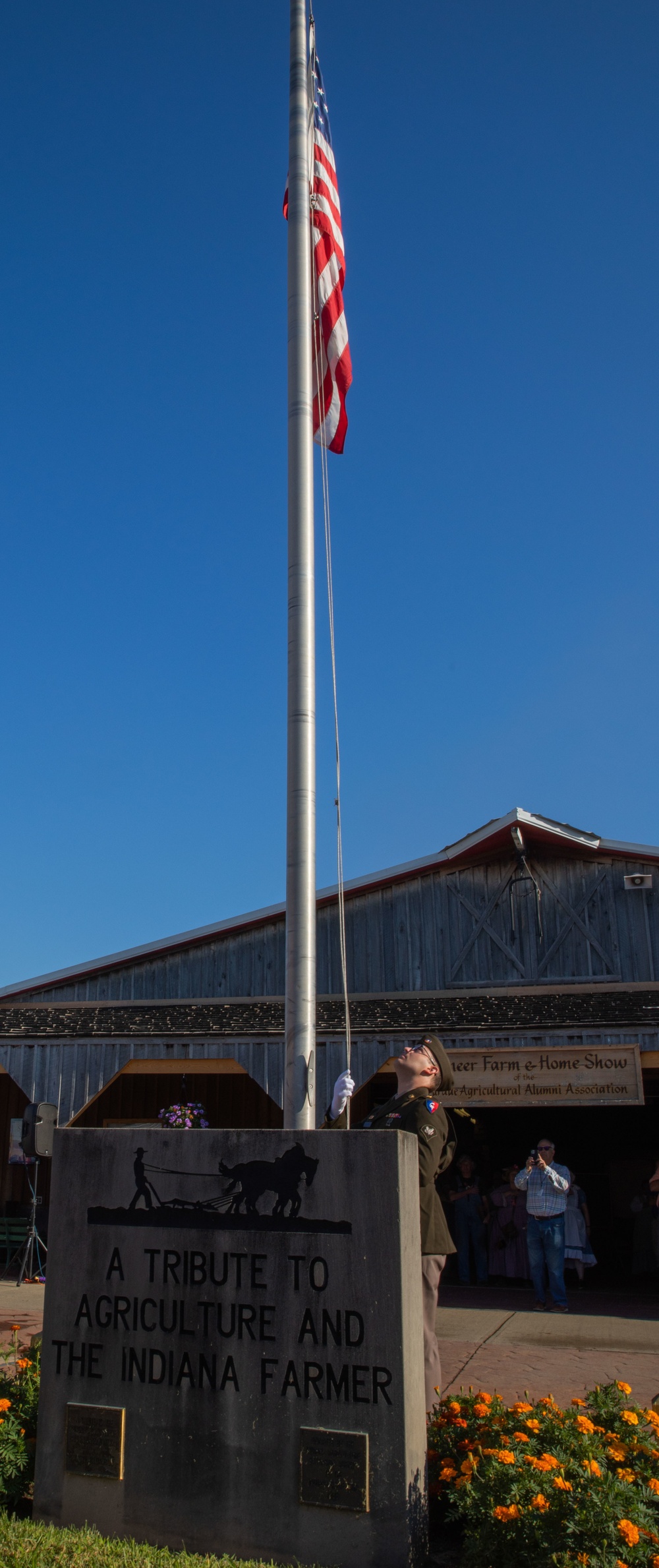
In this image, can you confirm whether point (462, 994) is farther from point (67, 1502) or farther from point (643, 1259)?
point (67, 1502)

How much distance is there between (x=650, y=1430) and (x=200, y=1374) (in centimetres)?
193

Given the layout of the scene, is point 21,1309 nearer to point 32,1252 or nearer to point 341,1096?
point 32,1252

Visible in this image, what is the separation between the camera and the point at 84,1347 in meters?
4.77

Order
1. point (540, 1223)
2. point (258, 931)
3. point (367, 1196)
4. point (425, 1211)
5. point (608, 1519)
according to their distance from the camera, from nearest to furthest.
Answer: point (608, 1519)
point (367, 1196)
point (425, 1211)
point (540, 1223)
point (258, 931)

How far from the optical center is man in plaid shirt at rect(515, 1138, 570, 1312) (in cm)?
1098

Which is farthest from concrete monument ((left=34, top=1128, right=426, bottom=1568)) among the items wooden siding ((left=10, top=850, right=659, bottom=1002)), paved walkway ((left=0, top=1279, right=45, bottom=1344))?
wooden siding ((left=10, top=850, right=659, bottom=1002))

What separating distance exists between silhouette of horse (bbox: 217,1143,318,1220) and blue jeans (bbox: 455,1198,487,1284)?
10221 mm

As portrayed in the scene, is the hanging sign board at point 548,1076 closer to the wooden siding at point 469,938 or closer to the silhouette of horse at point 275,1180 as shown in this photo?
the wooden siding at point 469,938

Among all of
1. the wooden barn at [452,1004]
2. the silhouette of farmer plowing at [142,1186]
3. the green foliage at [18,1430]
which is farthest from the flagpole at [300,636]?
the wooden barn at [452,1004]

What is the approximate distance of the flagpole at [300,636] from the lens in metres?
6.37

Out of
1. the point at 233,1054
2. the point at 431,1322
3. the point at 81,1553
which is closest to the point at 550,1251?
the point at 233,1054

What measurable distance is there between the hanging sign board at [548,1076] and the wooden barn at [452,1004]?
0.02m

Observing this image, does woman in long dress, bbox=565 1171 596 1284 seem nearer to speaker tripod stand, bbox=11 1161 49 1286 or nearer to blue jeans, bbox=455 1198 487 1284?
blue jeans, bbox=455 1198 487 1284

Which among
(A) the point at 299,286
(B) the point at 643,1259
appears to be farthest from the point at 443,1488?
(B) the point at 643,1259
